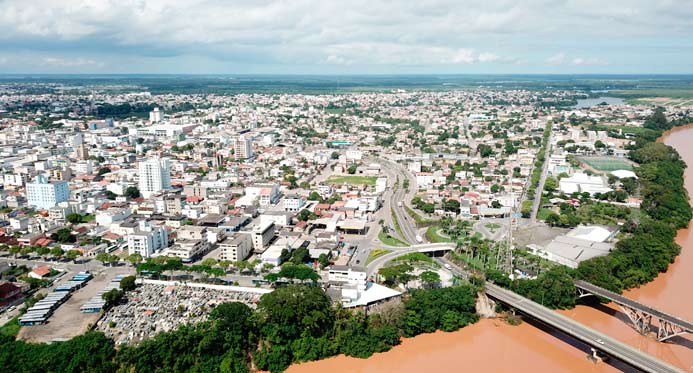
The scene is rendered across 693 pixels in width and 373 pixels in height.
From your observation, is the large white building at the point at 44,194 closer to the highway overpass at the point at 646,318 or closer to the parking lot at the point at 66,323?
the parking lot at the point at 66,323

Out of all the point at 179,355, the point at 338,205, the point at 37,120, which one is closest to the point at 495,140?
the point at 338,205

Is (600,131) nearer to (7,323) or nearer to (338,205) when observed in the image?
(338,205)

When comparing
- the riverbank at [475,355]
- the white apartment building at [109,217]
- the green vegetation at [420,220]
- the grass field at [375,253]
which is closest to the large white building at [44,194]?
the white apartment building at [109,217]

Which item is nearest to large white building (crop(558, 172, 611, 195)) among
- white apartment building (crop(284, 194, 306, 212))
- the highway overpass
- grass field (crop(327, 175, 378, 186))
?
grass field (crop(327, 175, 378, 186))

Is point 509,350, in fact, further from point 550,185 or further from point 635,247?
point 550,185

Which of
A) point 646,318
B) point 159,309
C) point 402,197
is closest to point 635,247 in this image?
point 646,318

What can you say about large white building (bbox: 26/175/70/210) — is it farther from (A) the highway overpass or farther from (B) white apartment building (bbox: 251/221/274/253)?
(A) the highway overpass
